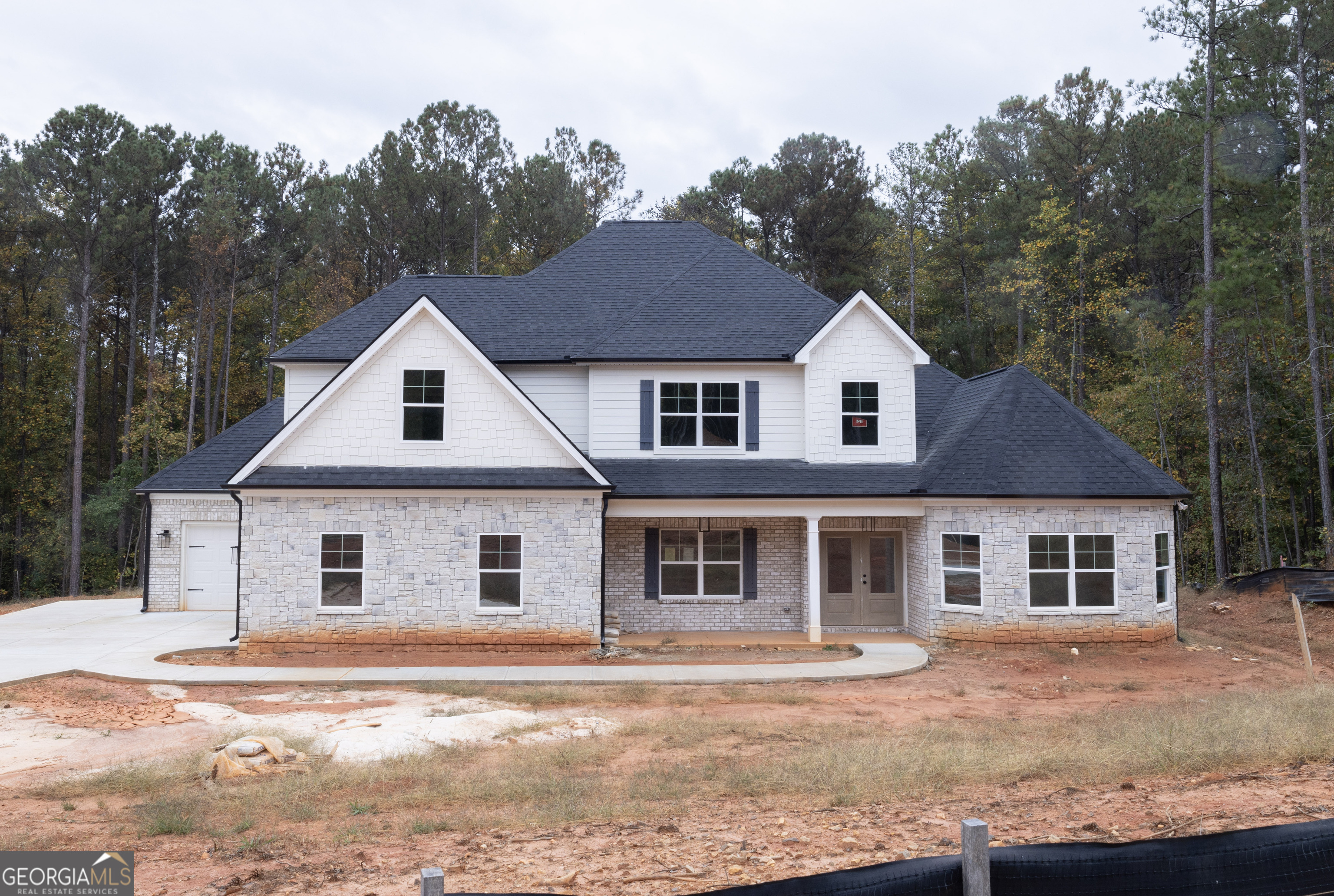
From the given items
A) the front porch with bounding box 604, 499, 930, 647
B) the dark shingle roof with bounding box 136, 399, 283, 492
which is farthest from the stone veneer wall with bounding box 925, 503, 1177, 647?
the dark shingle roof with bounding box 136, 399, 283, 492

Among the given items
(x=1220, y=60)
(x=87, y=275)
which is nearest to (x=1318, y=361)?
(x=1220, y=60)

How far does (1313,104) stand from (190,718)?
3157 centimetres

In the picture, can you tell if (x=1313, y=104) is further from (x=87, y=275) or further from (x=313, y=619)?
(x=87, y=275)

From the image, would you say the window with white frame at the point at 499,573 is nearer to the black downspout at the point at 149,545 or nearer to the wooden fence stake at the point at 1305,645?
the black downspout at the point at 149,545

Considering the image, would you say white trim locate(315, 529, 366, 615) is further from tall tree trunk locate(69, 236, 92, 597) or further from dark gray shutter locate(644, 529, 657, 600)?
tall tree trunk locate(69, 236, 92, 597)

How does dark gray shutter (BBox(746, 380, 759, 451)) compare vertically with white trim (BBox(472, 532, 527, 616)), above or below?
A: above

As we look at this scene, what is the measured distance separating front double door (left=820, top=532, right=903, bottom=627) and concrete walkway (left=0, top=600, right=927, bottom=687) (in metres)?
2.66

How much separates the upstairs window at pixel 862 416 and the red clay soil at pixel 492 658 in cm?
471

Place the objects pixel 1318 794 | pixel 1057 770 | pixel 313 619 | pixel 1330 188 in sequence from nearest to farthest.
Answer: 1. pixel 1318 794
2. pixel 1057 770
3. pixel 313 619
4. pixel 1330 188

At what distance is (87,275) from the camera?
35812mm

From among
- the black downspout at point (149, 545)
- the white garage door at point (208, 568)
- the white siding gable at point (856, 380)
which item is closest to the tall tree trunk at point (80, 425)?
the black downspout at point (149, 545)

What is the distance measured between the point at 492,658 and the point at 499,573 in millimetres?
1636

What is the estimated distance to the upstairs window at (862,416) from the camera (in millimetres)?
19609

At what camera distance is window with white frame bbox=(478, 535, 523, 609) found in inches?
672
